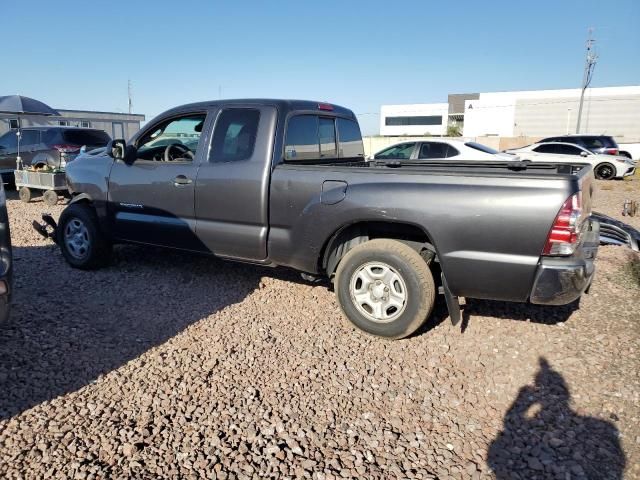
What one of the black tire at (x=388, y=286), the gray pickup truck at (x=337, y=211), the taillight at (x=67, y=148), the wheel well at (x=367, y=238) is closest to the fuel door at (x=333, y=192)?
the gray pickup truck at (x=337, y=211)

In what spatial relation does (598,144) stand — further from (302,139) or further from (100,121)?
(100,121)

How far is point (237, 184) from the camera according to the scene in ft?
14.6

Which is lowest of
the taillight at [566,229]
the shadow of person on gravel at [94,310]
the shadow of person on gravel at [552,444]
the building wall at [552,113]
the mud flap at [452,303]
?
the shadow of person on gravel at [552,444]

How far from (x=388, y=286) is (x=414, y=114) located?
77544mm

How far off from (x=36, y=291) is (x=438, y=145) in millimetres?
9513

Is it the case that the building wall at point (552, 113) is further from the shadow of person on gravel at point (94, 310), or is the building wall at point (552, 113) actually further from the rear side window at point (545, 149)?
the shadow of person on gravel at point (94, 310)

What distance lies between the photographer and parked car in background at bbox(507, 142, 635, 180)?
659 inches

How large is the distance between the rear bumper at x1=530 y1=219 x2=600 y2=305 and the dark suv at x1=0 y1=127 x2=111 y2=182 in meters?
11.1

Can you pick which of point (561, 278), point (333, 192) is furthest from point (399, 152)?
point (561, 278)

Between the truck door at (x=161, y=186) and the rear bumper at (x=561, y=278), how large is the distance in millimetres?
3042

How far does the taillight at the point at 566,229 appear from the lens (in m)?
3.19

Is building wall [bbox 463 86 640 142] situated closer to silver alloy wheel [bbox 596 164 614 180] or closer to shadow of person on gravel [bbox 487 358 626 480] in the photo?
silver alloy wheel [bbox 596 164 614 180]

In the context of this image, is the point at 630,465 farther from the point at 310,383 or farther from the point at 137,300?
the point at 137,300

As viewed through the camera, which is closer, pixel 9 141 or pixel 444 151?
pixel 444 151
